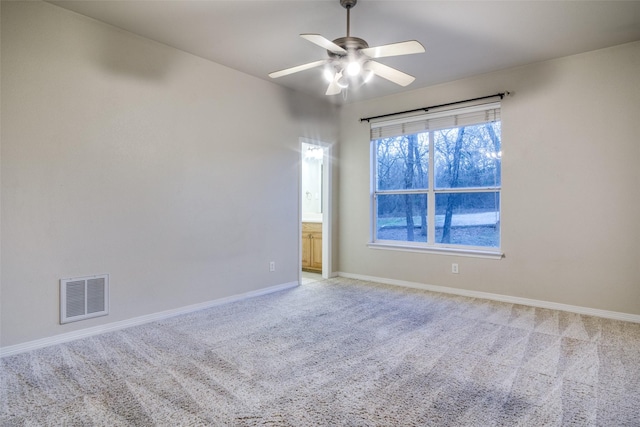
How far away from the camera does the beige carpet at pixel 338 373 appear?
1.83 meters

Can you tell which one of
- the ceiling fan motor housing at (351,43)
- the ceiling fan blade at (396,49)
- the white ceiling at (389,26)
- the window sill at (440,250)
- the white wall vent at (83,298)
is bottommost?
the white wall vent at (83,298)

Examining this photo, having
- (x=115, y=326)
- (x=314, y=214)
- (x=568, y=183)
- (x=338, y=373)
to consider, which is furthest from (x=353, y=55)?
(x=314, y=214)

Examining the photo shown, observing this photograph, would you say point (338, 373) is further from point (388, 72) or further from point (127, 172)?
point (127, 172)

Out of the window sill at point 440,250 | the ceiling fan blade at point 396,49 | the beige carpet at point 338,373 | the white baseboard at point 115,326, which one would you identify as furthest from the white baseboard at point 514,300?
the ceiling fan blade at point 396,49

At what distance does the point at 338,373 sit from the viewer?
7.50 ft

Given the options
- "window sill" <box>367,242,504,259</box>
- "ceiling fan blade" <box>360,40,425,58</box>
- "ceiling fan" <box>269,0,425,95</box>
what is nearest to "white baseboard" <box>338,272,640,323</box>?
"window sill" <box>367,242,504,259</box>

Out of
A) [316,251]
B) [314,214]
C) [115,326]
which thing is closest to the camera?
[115,326]

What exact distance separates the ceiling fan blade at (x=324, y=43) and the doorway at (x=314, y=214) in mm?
2408

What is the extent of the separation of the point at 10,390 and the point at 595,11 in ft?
15.7

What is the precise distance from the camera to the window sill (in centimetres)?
413

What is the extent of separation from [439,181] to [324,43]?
285 cm

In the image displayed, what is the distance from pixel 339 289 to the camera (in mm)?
4598

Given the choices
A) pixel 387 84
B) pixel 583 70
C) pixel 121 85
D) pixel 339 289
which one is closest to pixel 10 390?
pixel 121 85

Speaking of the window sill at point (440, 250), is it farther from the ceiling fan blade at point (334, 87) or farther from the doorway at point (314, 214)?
the ceiling fan blade at point (334, 87)
